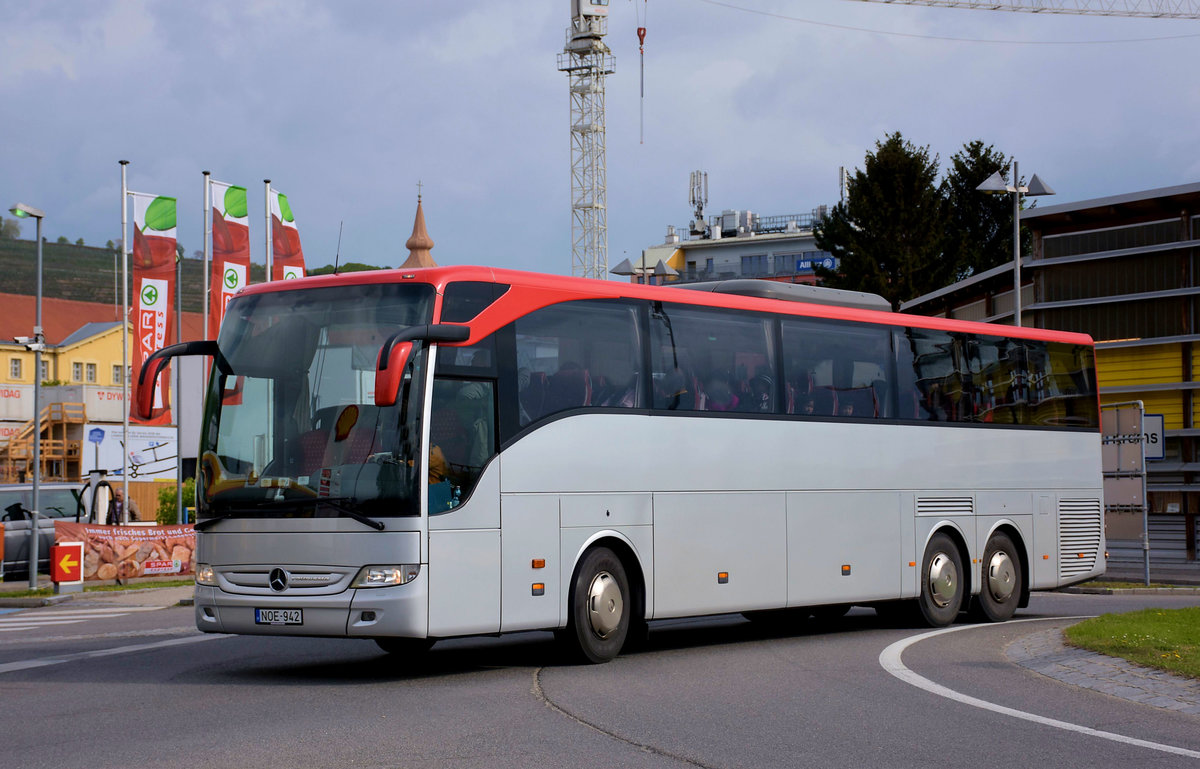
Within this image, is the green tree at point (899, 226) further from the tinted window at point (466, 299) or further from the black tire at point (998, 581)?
the tinted window at point (466, 299)

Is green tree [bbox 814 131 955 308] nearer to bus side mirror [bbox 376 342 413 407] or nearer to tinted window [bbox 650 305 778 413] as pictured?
tinted window [bbox 650 305 778 413]

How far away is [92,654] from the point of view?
14.2 meters

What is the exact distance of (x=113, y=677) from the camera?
39.0ft

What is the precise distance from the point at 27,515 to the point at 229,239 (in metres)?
→ 8.00

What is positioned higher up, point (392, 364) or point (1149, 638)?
point (392, 364)

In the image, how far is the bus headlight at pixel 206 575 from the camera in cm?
1184

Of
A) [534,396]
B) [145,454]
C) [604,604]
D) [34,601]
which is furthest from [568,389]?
[145,454]

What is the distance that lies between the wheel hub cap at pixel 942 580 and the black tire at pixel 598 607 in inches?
214

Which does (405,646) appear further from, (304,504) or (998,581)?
(998,581)

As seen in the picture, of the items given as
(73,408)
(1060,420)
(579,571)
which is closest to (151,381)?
(579,571)

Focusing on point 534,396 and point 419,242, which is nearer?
point 534,396

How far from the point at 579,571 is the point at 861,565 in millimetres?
4568

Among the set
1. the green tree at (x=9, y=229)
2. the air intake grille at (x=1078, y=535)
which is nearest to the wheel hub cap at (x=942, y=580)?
the air intake grille at (x=1078, y=535)

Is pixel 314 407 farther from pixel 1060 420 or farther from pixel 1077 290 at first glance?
pixel 1077 290
